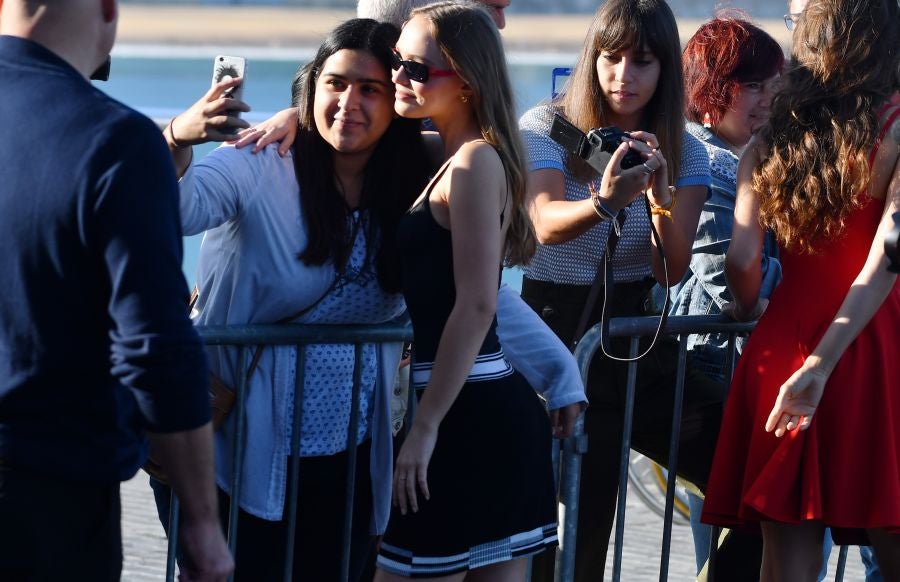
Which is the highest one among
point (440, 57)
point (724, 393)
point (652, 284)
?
point (440, 57)

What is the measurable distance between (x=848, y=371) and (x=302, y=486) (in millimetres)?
1228

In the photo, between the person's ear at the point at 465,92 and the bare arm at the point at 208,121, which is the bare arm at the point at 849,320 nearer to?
the person's ear at the point at 465,92

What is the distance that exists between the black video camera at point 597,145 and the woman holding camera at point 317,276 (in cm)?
37

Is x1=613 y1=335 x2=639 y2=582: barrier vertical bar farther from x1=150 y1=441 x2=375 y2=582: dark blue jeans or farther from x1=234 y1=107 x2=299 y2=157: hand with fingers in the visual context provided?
x1=234 y1=107 x2=299 y2=157: hand with fingers

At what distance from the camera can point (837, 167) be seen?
9.86 ft

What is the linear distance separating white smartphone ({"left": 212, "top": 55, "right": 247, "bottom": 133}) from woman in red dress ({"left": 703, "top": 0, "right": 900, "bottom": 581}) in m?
1.15

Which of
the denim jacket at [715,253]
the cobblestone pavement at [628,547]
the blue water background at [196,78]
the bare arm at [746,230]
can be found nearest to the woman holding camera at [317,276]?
the bare arm at [746,230]

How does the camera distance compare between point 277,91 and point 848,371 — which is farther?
point 277,91

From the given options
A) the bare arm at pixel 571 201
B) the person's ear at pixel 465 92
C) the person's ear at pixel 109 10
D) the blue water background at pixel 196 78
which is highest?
the blue water background at pixel 196 78

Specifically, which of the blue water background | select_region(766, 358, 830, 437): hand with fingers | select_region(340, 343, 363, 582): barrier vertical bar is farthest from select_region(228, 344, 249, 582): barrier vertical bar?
the blue water background

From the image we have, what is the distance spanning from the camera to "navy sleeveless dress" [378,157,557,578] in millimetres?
2777

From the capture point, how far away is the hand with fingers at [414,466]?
107 inches

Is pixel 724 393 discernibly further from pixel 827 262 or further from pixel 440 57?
pixel 440 57

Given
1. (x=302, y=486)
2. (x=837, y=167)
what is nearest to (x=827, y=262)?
(x=837, y=167)
